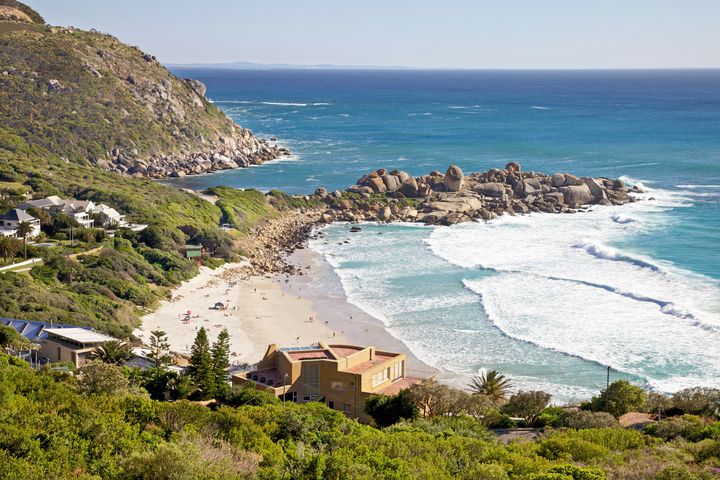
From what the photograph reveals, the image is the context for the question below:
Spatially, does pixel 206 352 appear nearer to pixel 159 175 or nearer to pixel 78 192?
pixel 78 192

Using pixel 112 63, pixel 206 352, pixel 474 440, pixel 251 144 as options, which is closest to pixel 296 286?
pixel 206 352

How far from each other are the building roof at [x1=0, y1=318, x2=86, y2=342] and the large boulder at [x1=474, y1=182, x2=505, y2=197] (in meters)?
49.2

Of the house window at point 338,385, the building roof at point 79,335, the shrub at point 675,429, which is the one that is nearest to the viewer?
the shrub at point 675,429

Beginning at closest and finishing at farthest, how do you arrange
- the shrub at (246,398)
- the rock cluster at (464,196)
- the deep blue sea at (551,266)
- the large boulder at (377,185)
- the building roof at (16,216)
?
the shrub at (246,398) → the deep blue sea at (551,266) → the building roof at (16,216) → the rock cluster at (464,196) → the large boulder at (377,185)

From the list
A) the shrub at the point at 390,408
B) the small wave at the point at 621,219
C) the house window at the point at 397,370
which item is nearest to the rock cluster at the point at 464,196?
the small wave at the point at 621,219

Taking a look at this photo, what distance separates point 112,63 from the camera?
108938mm

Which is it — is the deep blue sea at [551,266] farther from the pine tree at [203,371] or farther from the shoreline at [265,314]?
the pine tree at [203,371]

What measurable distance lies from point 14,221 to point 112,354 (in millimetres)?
22555

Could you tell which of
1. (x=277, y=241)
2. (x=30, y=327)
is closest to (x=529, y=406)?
(x=30, y=327)

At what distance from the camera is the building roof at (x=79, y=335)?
33906mm

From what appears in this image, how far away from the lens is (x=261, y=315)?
4472cm

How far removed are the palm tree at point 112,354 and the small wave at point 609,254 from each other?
108ft

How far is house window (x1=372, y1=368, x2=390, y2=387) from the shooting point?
100 feet

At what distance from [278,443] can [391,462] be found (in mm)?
4367
